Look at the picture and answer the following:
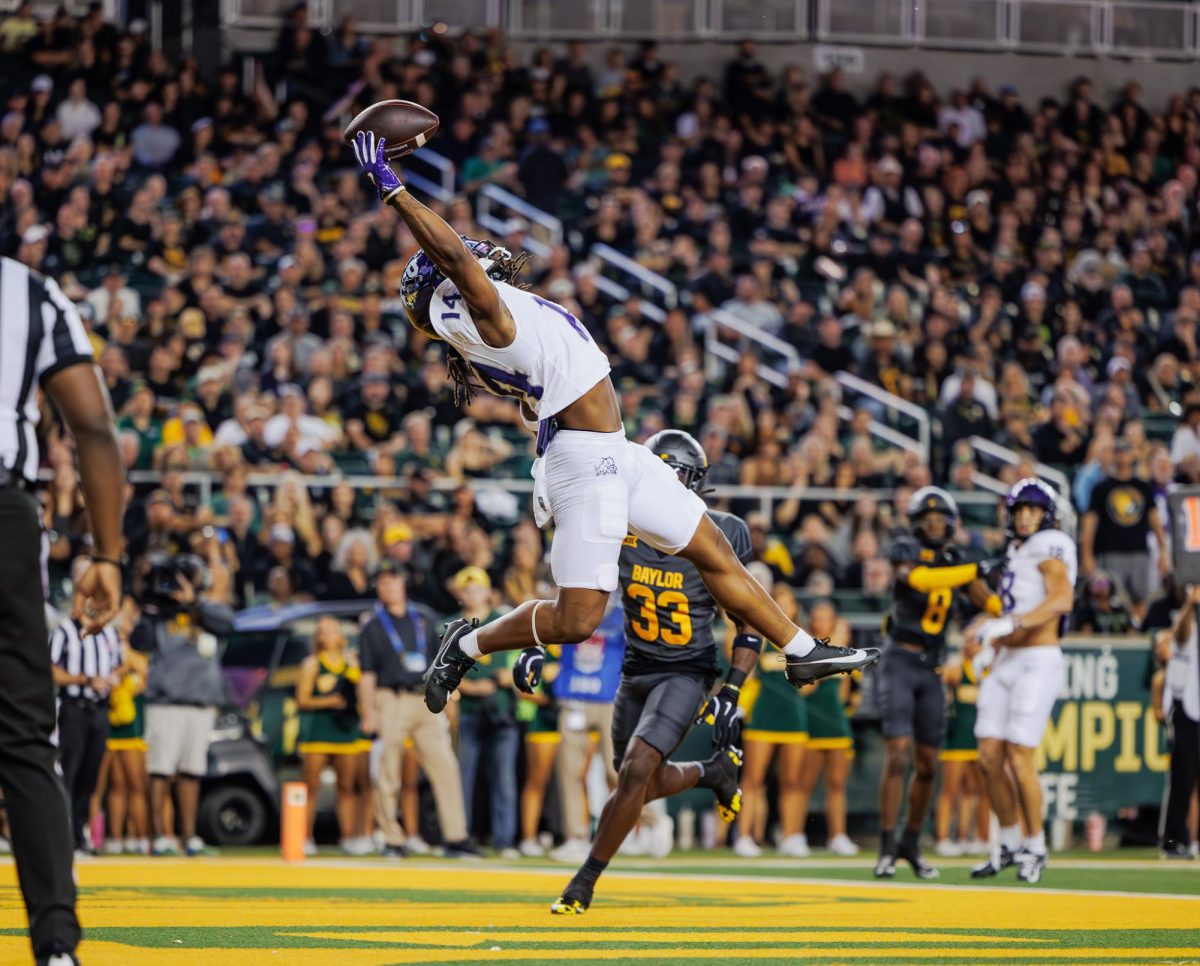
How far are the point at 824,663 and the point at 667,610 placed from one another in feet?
5.80

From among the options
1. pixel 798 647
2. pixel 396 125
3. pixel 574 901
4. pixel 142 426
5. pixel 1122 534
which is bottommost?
pixel 574 901

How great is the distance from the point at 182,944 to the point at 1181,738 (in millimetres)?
9418

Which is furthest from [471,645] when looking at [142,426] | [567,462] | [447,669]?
[142,426]

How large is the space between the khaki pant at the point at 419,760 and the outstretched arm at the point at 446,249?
680 cm

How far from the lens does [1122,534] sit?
17.4 metres

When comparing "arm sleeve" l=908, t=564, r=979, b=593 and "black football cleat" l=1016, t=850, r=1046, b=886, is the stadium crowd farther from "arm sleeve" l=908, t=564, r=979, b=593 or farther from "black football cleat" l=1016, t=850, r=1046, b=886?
"black football cleat" l=1016, t=850, r=1046, b=886

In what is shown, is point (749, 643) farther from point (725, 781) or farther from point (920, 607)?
point (920, 607)

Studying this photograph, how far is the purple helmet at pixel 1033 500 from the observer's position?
1148cm

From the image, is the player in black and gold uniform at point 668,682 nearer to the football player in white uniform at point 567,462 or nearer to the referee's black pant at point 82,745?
the football player in white uniform at point 567,462

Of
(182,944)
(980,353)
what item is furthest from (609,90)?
(182,944)

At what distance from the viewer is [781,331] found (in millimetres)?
19875

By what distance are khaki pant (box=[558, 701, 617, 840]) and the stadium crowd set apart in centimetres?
99

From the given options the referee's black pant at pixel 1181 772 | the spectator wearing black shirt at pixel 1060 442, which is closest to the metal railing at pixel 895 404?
the spectator wearing black shirt at pixel 1060 442

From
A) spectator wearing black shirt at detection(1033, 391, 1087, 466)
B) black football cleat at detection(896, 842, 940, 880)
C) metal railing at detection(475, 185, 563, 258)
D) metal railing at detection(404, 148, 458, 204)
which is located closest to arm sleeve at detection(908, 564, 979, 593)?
black football cleat at detection(896, 842, 940, 880)
